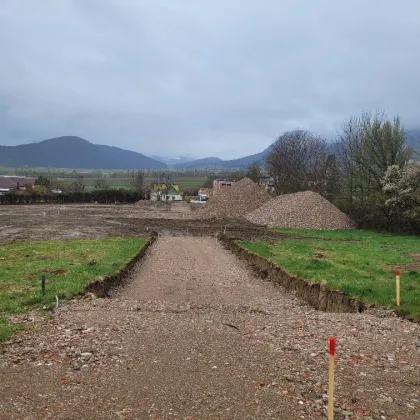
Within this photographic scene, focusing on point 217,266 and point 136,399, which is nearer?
point 136,399

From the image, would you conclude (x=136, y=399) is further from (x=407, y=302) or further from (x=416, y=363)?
(x=407, y=302)

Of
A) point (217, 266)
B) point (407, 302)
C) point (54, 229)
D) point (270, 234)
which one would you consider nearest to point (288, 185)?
point (270, 234)

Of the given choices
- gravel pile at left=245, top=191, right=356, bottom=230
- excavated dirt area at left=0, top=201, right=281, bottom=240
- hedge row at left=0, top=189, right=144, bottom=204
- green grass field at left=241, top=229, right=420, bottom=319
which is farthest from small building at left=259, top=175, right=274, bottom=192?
green grass field at left=241, top=229, right=420, bottom=319

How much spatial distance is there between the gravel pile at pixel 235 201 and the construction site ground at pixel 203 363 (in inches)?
1732

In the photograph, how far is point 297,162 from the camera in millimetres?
79938

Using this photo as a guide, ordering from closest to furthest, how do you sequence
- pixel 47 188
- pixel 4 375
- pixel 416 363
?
pixel 4 375, pixel 416 363, pixel 47 188

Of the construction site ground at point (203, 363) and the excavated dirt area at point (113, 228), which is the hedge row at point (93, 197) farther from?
the construction site ground at point (203, 363)

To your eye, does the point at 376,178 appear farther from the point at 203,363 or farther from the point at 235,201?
the point at 203,363

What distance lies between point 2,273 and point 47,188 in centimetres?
10905

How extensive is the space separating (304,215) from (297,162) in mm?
34116

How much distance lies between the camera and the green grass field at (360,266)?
1368cm

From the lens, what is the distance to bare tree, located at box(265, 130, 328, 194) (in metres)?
72.9

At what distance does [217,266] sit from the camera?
2383cm

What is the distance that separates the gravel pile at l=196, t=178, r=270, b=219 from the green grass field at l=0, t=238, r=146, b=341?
1105 inches
